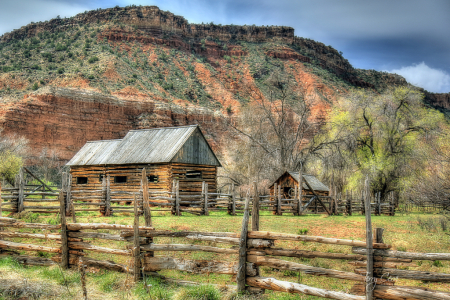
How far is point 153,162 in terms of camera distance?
23375mm

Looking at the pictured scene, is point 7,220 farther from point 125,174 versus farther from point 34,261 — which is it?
point 125,174

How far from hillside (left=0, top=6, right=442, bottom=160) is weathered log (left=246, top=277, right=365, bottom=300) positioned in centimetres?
3359

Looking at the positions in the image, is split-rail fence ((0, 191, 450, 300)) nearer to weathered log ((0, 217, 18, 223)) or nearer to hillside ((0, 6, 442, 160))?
weathered log ((0, 217, 18, 223))

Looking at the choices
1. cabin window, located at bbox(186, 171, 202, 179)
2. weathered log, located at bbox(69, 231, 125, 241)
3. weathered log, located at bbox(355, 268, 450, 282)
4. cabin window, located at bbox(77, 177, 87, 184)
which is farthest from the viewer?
cabin window, located at bbox(77, 177, 87, 184)

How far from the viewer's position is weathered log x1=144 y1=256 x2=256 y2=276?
6.79m

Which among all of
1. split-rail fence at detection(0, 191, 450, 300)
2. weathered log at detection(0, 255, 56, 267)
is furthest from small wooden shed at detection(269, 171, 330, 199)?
weathered log at detection(0, 255, 56, 267)

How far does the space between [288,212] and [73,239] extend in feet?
55.6

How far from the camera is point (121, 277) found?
299 inches

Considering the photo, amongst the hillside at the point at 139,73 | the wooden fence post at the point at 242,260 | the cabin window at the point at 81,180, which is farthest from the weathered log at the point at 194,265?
the hillside at the point at 139,73

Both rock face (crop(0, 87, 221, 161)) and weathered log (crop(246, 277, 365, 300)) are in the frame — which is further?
rock face (crop(0, 87, 221, 161))

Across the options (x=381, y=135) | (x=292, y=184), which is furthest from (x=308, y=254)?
(x=381, y=135)

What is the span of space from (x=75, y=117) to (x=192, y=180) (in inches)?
1597

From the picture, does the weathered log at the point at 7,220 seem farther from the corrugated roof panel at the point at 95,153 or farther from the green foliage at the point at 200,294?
the corrugated roof panel at the point at 95,153

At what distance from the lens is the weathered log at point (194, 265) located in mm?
6785
